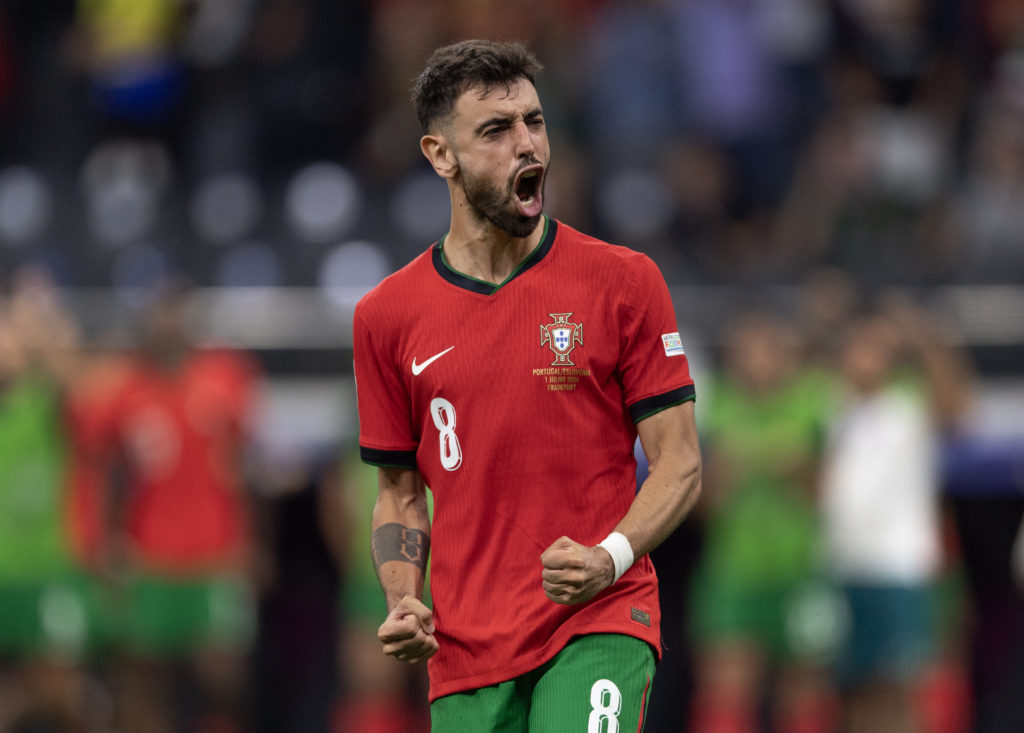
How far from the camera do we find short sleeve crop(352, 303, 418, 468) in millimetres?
4324

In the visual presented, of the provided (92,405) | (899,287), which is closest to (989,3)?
(899,287)

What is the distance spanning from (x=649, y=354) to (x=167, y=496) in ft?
19.8

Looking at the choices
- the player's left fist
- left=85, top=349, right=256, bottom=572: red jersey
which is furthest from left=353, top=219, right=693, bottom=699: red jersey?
left=85, top=349, right=256, bottom=572: red jersey

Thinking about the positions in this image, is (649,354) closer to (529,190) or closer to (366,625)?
(529,190)

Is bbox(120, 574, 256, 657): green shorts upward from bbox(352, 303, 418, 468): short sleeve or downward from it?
downward

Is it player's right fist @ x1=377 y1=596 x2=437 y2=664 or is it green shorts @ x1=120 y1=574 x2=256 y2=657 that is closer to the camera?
player's right fist @ x1=377 y1=596 x2=437 y2=664

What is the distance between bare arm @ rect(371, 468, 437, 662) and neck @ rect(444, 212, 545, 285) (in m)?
0.59

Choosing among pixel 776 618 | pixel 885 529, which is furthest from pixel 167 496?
pixel 885 529

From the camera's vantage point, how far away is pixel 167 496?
961 cm

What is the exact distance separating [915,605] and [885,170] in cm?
359

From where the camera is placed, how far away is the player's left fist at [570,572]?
3762 millimetres

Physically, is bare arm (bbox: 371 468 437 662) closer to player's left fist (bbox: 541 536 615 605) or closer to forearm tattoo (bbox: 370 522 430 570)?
forearm tattoo (bbox: 370 522 430 570)

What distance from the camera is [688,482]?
4094 mm

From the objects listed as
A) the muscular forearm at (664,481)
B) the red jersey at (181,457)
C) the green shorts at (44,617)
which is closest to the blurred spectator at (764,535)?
the red jersey at (181,457)
